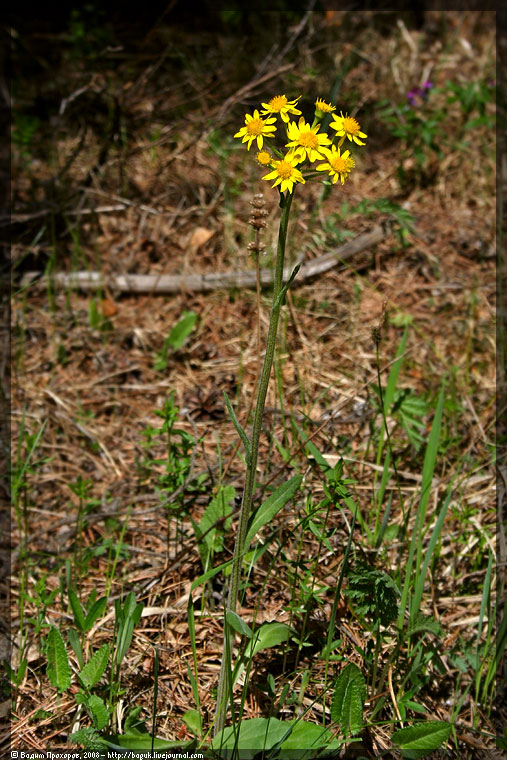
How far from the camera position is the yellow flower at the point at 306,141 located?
121 cm

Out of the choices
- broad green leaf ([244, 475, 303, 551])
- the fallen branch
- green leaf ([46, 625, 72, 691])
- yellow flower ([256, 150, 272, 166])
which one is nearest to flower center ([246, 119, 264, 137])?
yellow flower ([256, 150, 272, 166])

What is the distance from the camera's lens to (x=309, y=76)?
3.70 meters

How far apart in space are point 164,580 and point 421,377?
1270 millimetres

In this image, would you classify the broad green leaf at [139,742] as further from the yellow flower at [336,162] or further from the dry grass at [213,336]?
the yellow flower at [336,162]

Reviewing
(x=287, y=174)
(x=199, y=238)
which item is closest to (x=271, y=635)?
(x=287, y=174)

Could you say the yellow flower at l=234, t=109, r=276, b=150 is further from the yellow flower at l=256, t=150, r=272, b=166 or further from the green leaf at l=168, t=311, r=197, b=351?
the green leaf at l=168, t=311, r=197, b=351

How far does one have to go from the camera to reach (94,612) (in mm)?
1584

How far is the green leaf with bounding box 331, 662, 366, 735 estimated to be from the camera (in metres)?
1.38

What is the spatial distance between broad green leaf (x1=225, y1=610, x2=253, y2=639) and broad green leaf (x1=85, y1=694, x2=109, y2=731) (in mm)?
365

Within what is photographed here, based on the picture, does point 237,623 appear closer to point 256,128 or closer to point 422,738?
point 422,738

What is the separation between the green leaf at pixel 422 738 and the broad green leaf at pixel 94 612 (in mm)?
754

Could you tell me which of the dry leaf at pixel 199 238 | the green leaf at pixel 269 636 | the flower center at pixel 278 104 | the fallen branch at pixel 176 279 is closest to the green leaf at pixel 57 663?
the green leaf at pixel 269 636

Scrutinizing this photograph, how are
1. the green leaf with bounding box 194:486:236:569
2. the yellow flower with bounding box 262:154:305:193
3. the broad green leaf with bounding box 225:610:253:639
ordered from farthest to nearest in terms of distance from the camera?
1. the green leaf with bounding box 194:486:236:569
2. the broad green leaf with bounding box 225:610:253:639
3. the yellow flower with bounding box 262:154:305:193

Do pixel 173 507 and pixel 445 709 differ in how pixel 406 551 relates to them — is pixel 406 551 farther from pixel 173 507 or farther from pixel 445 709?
pixel 173 507
